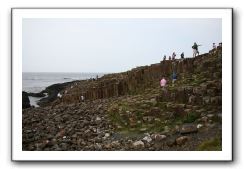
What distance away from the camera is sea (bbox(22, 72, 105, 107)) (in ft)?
22.7

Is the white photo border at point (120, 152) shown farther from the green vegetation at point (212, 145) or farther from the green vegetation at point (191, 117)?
the green vegetation at point (191, 117)

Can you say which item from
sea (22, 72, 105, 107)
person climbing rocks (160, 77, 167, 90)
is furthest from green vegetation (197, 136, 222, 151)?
sea (22, 72, 105, 107)

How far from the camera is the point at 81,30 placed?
7039mm

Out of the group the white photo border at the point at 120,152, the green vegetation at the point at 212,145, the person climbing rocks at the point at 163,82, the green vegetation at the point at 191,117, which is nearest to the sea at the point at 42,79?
the white photo border at the point at 120,152

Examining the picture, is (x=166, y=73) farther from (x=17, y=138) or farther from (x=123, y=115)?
Result: (x=17, y=138)

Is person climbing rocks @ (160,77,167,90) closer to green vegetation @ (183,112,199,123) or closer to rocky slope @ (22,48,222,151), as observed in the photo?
rocky slope @ (22,48,222,151)

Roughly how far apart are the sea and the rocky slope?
0.23 ft

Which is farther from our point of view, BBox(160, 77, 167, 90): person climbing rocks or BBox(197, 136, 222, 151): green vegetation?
BBox(160, 77, 167, 90): person climbing rocks

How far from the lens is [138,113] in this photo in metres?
7.08

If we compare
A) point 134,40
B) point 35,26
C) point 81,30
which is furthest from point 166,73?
point 35,26

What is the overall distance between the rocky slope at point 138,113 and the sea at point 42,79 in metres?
0.07

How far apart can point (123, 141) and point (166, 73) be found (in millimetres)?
802

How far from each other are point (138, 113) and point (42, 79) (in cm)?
102

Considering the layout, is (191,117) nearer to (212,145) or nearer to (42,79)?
(212,145)
